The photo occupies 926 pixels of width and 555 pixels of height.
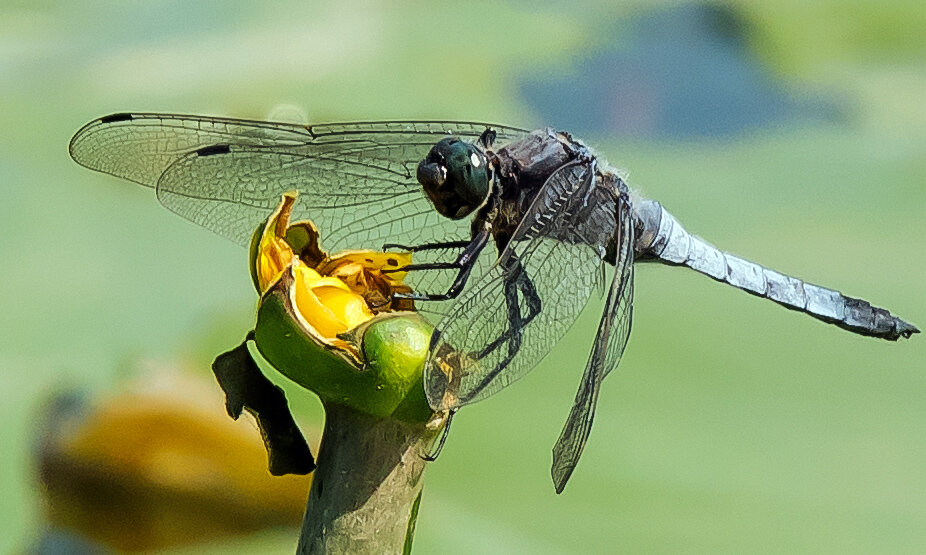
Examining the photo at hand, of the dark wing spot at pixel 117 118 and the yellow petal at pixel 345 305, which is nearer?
the yellow petal at pixel 345 305

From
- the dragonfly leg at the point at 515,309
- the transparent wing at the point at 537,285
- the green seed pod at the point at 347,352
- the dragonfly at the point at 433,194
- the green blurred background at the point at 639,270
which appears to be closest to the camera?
the green seed pod at the point at 347,352

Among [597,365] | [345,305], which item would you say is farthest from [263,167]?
[345,305]

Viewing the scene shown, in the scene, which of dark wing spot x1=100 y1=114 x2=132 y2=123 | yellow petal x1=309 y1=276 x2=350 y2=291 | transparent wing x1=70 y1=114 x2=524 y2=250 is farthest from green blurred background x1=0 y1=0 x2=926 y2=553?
yellow petal x1=309 y1=276 x2=350 y2=291

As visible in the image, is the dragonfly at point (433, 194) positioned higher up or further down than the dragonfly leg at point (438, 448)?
higher up

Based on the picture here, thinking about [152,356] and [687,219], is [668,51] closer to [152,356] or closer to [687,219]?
[687,219]

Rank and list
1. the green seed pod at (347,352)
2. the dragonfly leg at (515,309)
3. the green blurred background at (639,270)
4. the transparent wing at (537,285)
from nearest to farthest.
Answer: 1. the green seed pod at (347,352)
2. the transparent wing at (537,285)
3. the dragonfly leg at (515,309)
4. the green blurred background at (639,270)

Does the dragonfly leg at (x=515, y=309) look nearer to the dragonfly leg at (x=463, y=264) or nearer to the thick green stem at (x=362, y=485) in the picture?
the dragonfly leg at (x=463, y=264)

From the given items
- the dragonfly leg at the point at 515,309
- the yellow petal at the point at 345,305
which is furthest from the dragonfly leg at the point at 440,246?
the yellow petal at the point at 345,305
